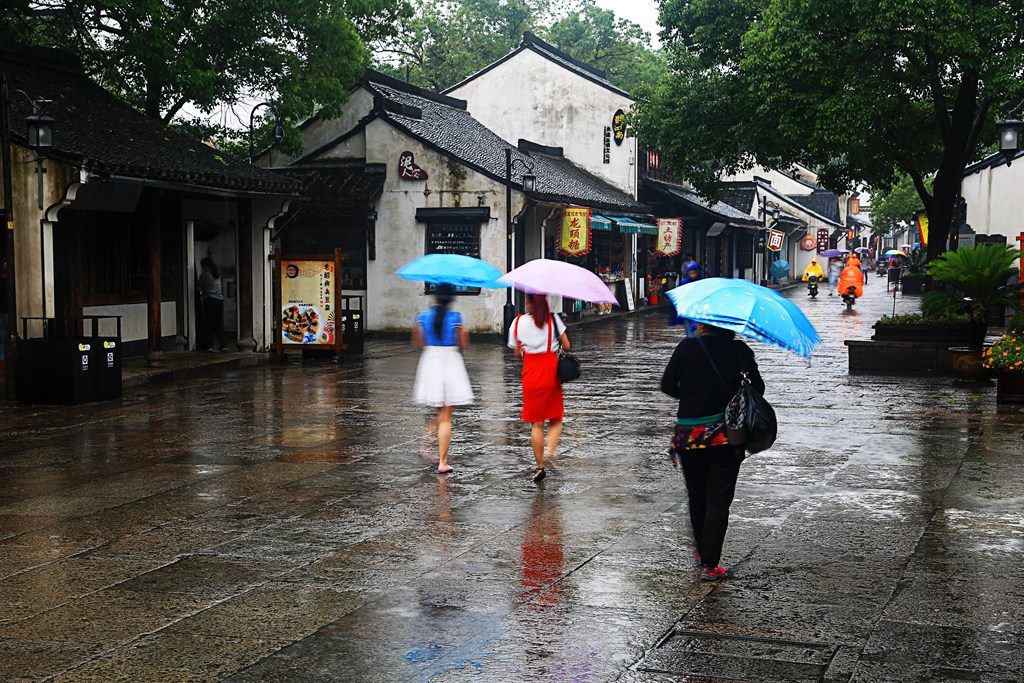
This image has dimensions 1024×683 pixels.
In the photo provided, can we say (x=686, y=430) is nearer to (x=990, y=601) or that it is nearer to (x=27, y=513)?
(x=990, y=601)

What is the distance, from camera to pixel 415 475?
10.4 m

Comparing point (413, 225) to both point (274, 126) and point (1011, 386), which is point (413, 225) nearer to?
point (274, 126)

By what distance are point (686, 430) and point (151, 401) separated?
35.1 feet

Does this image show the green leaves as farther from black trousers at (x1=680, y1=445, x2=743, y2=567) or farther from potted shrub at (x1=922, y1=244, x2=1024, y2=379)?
black trousers at (x1=680, y1=445, x2=743, y2=567)

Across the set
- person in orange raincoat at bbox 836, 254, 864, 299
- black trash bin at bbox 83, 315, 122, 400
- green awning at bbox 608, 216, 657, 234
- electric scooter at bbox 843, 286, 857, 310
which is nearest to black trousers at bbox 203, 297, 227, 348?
black trash bin at bbox 83, 315, 122, 400

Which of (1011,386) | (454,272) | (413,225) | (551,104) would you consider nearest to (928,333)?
(1011,386)

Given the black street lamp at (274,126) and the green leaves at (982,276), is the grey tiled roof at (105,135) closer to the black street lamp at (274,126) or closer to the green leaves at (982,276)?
the black street lamp at (274,126)

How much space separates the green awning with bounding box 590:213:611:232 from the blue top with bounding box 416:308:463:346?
23614mm

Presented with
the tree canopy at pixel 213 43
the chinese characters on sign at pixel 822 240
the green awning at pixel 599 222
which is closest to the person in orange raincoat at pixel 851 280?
the green awning at pixel 599 222

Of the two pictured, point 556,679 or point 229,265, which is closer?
point 556,679

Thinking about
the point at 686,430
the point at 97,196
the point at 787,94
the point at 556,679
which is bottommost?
the point at 556,679

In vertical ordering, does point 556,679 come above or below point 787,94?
below

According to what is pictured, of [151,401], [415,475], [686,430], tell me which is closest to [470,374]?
[151,401]

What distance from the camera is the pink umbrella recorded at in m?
9.66
